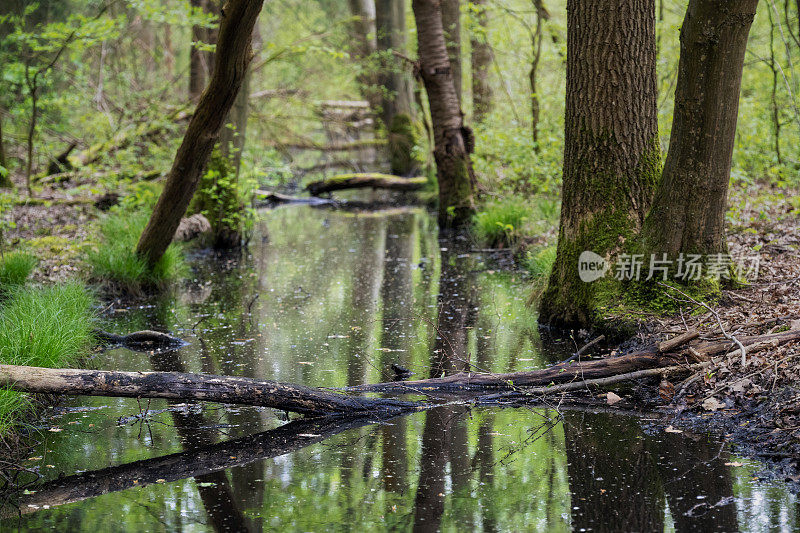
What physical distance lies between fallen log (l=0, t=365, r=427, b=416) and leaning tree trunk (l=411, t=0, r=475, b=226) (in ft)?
27.2

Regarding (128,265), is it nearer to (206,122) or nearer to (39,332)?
(206,122)

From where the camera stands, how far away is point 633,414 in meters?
4.56

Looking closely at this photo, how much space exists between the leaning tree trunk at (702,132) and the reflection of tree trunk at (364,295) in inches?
→ 97.5

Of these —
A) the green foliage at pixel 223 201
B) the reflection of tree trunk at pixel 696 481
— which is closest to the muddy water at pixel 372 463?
the reflection of tree trunk at pixel 696 481

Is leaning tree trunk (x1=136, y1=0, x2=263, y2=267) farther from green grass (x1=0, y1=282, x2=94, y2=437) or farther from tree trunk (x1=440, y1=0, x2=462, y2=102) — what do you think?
tree trunk (x1=440, y1=0, x2=462, y2=102)

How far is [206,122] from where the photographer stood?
23.2 feet

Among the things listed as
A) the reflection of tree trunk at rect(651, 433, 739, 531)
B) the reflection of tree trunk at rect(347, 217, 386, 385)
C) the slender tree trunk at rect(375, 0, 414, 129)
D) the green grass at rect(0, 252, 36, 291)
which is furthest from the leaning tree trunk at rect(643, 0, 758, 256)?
the slender tree trunk at rect(375, 0, 414, 129)

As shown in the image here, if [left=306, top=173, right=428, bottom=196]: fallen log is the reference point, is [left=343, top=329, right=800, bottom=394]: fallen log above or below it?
below

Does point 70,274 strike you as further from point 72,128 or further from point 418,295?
point 72,128

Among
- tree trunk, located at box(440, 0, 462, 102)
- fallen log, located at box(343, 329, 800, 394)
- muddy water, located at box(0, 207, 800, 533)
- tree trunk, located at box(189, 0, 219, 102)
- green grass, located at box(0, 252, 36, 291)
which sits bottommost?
muddy water, located at box(0, 207, 800, 533)

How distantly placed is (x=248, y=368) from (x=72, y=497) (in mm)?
2203

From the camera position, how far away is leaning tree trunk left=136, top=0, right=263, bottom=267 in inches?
241

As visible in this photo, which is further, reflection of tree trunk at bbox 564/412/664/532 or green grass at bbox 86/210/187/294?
green grass at bbox 86/210/187/294

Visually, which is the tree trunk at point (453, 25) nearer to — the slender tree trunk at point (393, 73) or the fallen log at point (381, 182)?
the slender tree trunk at point (393, 73)
